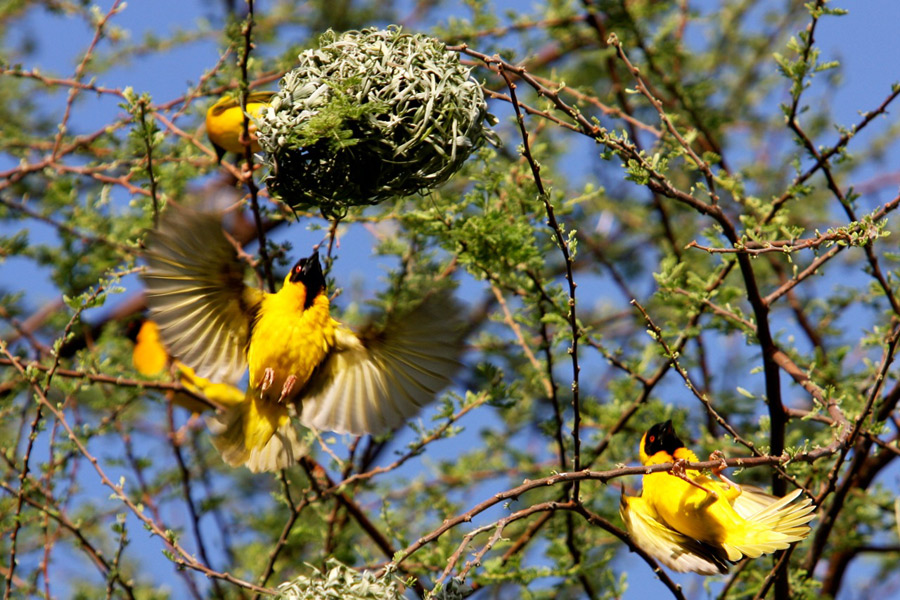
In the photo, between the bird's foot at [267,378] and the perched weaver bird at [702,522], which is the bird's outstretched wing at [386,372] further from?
the perched weaver bird at [702,522]

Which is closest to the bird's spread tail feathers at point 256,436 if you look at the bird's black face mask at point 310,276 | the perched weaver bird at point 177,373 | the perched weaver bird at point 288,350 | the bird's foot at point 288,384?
the perched weaver bird at point 288,350

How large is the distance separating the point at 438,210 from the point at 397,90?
0.79m

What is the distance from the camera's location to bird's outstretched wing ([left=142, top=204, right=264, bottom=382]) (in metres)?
3.02

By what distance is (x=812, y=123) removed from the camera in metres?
6.08

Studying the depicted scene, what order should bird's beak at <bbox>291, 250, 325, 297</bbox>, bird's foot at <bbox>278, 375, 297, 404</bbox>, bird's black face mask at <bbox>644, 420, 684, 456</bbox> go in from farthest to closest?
bird's black face mask at <bbox>644, 420, 684, 456</bbox>
bird's foot at <bbox>278, 375, 297, 404</bbox>
bird's beak at <bbox>291, 250, 325, 297</bbox>

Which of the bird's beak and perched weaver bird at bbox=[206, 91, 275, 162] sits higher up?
perched weaver bird at bbox=[206, 91, 275, 162]

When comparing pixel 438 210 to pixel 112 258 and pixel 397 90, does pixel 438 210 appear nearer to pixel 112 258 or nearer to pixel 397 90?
pixel 397 90

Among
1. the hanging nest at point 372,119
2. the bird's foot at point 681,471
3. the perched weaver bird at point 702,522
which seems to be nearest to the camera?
the bird's foot at point 681,471

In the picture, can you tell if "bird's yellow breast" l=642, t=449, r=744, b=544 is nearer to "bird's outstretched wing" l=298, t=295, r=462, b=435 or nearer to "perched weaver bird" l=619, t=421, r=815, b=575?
"perched weaver bird" l=619, t=421, r=815, b=575

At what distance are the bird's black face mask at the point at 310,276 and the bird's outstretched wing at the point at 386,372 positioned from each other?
7.8 inches

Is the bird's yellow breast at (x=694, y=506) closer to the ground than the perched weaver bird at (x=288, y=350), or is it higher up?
closer to the ground

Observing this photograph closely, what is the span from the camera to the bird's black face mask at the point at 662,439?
371 centimetres

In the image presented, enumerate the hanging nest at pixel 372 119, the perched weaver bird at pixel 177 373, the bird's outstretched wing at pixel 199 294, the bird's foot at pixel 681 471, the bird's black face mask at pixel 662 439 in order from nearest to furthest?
the bird's foot at pixel 681 471 → the hanging nest at pixel 372 119 → the bird's outstretched wing at pixel 199 294 → the bird's black face mask at pixel 662 439 → the perched weaver bird at pixel 177 373

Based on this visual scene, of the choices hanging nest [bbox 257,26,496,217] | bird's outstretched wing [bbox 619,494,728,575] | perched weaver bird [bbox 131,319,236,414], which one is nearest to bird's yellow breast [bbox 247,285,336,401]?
hanging nest [bbox 257,26,496,217]
